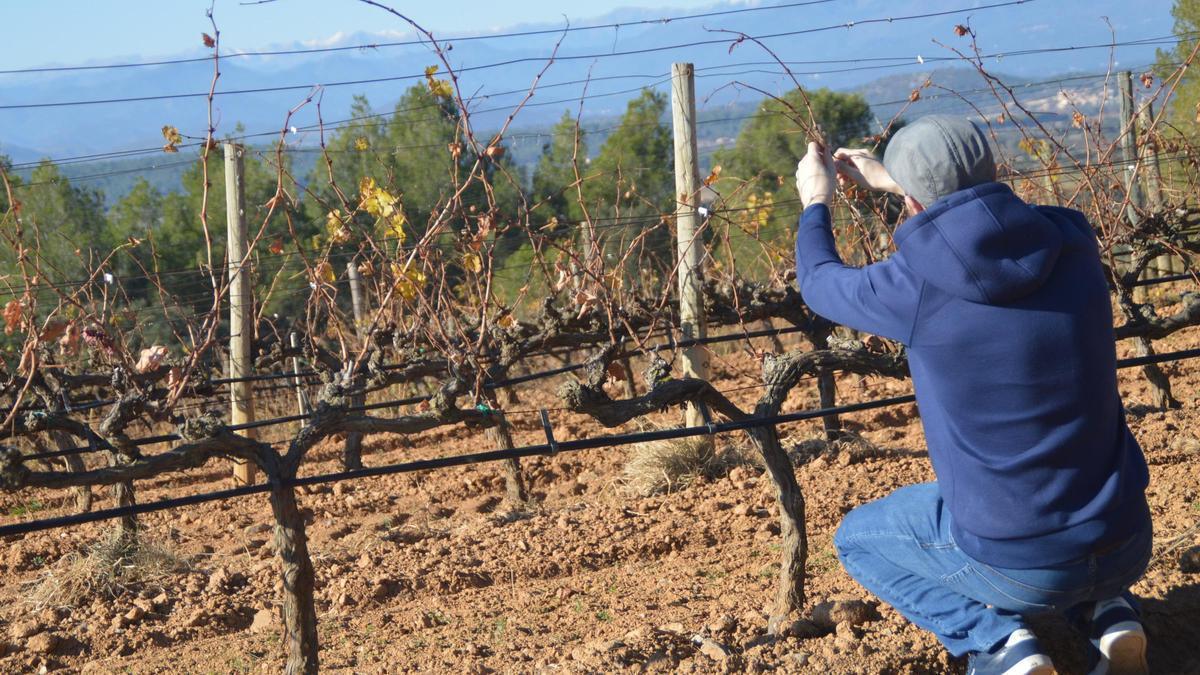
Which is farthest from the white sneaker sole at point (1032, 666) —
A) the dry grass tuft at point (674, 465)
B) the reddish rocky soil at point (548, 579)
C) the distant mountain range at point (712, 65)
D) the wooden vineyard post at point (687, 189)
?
the wooden vineyard post at point (687, 189)

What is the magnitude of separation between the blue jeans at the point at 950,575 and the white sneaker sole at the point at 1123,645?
7 centimetres

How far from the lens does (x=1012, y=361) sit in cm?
183

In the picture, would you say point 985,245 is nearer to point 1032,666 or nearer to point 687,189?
point 1032,666

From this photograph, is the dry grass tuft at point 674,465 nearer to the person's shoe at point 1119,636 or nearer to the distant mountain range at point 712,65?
the distant mountain range at point 712,65

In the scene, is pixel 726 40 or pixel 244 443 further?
pixel 726 40

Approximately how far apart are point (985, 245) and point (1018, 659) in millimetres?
815

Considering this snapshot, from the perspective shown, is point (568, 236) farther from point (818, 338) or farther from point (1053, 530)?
point (1053, 530)

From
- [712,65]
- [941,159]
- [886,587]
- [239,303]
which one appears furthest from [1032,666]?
[239,303]

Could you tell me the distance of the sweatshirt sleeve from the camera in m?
1.88

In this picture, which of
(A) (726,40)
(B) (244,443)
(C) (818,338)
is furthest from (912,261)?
(C) (818,338)

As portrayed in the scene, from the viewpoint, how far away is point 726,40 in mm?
4582

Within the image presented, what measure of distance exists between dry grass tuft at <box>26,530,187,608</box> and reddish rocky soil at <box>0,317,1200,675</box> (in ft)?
0.22

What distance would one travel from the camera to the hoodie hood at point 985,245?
1.77m

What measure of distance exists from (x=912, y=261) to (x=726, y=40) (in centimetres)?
294
